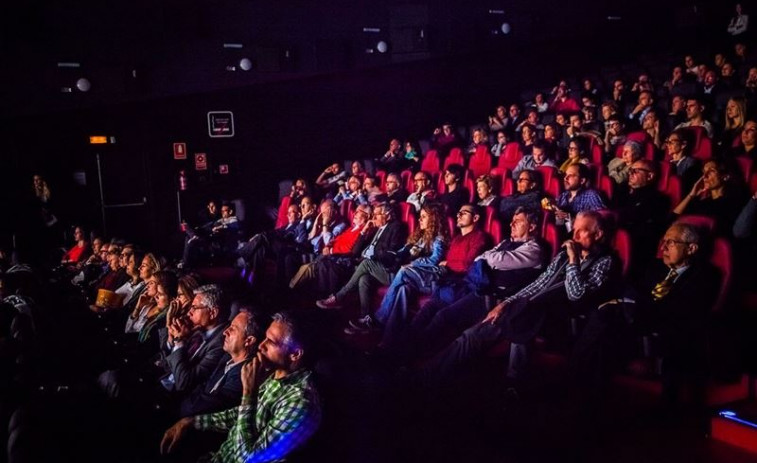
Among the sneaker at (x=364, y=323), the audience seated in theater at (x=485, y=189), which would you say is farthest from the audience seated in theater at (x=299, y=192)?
the sneaker at (x=364, y=323)

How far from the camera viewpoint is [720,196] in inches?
110

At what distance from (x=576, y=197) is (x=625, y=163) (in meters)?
0.54

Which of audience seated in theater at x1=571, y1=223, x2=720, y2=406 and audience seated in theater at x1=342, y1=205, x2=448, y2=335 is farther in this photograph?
audience seated in theater at x1=342, y1=205, x2=448, y2=335

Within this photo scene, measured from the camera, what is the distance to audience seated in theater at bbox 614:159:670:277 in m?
2.71

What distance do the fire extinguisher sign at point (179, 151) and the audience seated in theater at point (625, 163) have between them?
4553 mm

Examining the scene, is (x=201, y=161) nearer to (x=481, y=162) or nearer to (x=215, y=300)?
(x=481, y=162)

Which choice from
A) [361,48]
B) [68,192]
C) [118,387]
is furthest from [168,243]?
[118,387]

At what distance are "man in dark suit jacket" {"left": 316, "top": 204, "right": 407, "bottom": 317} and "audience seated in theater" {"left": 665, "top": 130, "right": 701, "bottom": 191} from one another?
1.58 metres

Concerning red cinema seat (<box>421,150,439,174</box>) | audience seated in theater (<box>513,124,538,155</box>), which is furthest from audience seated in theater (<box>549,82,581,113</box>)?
red cinema seat (<box>421,150,439,174</box>)

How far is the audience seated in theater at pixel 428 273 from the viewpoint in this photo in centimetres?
307

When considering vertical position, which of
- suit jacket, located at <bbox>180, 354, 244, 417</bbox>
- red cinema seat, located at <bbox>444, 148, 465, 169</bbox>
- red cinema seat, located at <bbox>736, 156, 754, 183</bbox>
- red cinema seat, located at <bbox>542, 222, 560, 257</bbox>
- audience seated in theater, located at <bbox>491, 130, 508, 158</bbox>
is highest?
audience seated in theater, located at <bbox>491, 130, 508, 158</bbox>

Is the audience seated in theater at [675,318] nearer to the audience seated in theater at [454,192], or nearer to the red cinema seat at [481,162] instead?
the audience seated in theater at [454,192]

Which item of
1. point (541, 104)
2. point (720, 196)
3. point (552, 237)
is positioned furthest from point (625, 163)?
point (541, 104)

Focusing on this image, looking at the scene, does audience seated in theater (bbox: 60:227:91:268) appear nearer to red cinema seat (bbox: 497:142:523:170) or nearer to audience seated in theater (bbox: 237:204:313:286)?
audience seated in theater (bbox: 237:204:313:286)
